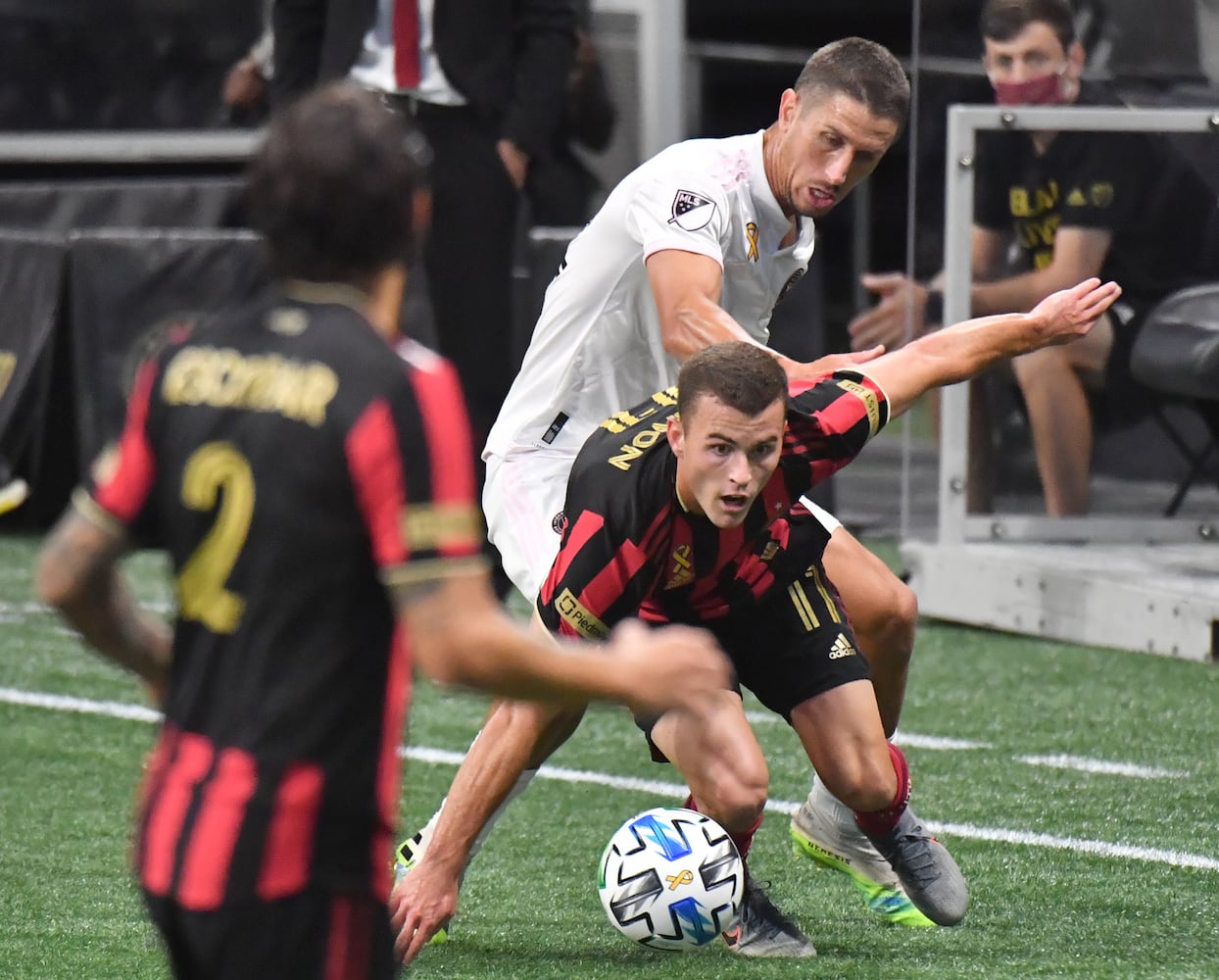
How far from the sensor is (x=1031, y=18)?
25.2ft

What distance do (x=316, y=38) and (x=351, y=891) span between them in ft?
17.1

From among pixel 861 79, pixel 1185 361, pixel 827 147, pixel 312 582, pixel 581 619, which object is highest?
pixel 861 79

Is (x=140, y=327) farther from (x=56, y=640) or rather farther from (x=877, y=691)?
(x=877, y=691)

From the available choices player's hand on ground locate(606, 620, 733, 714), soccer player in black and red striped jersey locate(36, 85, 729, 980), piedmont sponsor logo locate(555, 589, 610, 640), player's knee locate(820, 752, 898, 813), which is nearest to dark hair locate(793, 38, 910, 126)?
piedmont sponsor logo locate(555, 589, 610, 640)

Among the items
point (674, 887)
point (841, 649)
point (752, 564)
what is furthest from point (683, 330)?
point (674, 887)

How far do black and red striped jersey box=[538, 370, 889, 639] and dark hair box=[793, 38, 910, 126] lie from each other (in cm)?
64

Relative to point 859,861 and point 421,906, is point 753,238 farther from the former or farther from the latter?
point 421,906

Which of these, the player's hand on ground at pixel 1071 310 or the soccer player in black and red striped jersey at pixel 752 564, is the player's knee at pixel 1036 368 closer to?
the soccer player in black and red striped jersey at pixel 752 564

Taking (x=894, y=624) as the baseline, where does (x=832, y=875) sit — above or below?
below

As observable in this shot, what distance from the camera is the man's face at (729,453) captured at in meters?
3.97

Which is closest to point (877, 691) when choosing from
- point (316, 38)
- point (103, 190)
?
point (316, 38)

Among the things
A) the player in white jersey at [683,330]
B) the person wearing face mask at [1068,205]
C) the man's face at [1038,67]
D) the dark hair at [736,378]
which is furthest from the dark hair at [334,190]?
the man's face at [1038,67]

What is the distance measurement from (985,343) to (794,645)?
0.73m

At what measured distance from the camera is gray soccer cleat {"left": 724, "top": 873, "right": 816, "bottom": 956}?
4.36 meters
